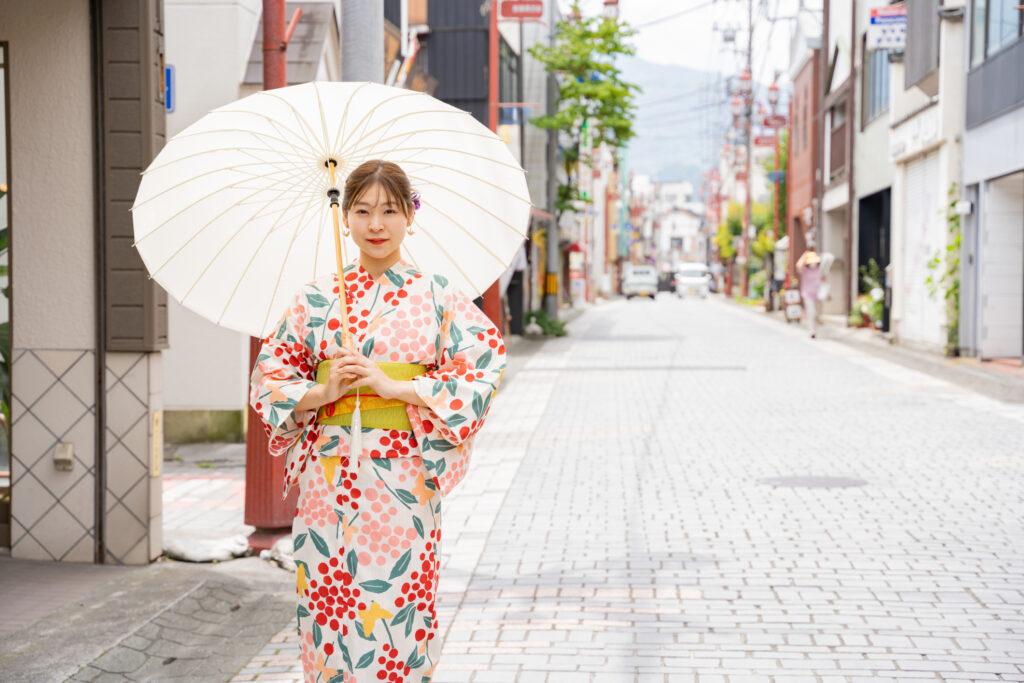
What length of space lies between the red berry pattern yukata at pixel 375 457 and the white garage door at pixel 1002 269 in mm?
17843

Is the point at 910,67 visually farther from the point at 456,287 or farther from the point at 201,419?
the point at 456,287

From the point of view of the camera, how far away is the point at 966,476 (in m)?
9.76

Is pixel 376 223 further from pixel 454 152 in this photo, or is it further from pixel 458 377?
pixel 454 152

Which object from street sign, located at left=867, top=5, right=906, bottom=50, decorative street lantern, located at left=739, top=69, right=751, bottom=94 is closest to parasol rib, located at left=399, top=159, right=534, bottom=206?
street sign, located at left=867, top=5, right=906, bottom=50

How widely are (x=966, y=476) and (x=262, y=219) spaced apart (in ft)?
24.0

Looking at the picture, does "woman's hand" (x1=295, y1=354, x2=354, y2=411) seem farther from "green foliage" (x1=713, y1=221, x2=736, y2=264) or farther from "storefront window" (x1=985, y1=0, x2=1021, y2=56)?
"green foliage" (x1=713, y1=221, x2=736, y2=264)

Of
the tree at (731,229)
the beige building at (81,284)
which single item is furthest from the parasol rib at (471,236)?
the tree at (731,229)

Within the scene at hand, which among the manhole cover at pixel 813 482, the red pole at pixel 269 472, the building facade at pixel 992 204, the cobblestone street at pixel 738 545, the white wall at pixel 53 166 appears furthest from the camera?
the building facade at pixel 992 204

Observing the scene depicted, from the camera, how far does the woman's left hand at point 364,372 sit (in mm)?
3412

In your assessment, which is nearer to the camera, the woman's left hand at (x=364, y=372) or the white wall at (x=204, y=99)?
the woman's left hand at (x=364, y=372)

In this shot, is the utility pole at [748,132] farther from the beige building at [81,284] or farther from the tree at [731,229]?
the beige building at [81,284]

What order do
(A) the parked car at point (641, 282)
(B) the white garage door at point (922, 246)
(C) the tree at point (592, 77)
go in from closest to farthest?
(B) the white garage door at point (922, 246)
(C) the tree at point (592, 77)
(A) the parked car at point (641, 282)

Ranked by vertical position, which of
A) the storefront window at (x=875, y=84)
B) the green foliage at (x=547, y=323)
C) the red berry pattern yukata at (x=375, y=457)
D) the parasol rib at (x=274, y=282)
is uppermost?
the storefront window at (x=875, y=84)

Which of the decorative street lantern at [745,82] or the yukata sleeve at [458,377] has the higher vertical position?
the decorative street lantern at [745,82]
